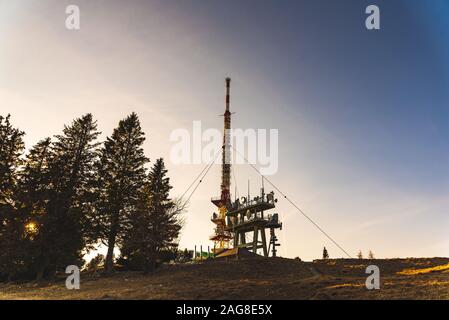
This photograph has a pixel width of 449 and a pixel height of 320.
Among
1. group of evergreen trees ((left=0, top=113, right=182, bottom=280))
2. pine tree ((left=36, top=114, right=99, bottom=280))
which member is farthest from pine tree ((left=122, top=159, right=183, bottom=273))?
pine tree ((left=36, top=114, right=99, bottom=280))

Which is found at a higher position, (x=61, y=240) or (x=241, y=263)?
(x=61, y=240)

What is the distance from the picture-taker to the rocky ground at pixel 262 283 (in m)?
21.3

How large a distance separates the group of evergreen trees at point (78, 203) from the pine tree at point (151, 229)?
0.27 feet

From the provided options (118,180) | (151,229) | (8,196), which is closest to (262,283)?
(151,229)

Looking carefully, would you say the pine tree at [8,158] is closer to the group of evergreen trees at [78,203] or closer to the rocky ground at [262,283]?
the group of evergreen trees at [78,203]

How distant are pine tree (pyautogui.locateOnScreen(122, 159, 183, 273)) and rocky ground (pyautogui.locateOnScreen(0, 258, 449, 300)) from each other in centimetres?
199

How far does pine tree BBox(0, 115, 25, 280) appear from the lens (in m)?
33.5

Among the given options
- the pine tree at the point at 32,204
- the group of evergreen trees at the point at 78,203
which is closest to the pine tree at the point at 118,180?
the group of evergreen trees at the point at 78,203

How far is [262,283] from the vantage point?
82.5 ft
